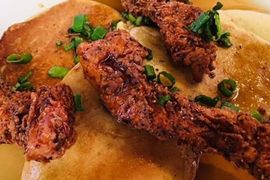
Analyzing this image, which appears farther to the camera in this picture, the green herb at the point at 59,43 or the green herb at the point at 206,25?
the green herb at the point at 59,43

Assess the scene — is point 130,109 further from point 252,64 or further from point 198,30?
point 252,64

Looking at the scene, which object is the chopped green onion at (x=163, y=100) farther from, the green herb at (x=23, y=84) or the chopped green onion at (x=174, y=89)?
the green herb at (x=23, y=84)

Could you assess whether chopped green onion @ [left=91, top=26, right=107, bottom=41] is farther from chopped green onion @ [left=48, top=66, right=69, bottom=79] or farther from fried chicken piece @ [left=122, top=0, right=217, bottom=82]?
fried chicken piece @ [left=122, top=0, right=217, bottom=82]

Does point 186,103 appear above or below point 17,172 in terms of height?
above

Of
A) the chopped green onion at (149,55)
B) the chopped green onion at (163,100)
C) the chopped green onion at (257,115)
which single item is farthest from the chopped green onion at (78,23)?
the chopped green onion at (257,115)

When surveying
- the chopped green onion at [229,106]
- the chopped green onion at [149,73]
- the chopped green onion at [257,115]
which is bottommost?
the chopped green onion at [257,115]

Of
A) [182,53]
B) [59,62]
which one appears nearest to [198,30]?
[182,53]

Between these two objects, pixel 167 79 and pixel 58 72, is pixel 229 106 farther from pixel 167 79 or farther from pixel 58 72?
pixel 58 72
